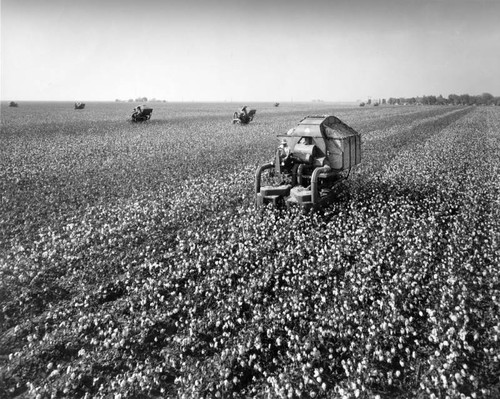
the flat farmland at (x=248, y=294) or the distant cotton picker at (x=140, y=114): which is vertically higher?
the distant cotton picker at (x=140, y=114)

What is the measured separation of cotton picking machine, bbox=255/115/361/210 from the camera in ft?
33.2

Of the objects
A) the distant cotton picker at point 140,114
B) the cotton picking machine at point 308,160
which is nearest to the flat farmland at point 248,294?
the cotton picking machine at point 308,160

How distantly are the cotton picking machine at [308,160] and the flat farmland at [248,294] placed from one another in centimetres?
56

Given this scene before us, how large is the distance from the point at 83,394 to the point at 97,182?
1147 cm

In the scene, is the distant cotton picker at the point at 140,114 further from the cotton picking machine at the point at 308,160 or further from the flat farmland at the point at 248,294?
the cotton picking machine at the point at 308,160

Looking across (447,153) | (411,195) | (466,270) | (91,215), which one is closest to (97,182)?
(91,215)

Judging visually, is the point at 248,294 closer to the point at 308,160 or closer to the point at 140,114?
the point at 308,160

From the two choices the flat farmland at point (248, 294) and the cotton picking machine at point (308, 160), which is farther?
the cotton picking machine at point (308, 160)

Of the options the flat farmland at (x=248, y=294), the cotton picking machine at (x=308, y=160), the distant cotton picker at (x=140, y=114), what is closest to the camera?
the flat farmland at (x=248, y=294)

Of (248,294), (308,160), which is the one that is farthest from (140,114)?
(248,294)

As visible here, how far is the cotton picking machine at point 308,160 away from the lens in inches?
398

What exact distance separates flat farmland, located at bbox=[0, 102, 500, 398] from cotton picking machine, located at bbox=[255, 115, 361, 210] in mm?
559

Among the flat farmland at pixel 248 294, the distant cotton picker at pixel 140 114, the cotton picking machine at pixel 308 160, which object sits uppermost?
the distant cotton picker at pixel 140 114

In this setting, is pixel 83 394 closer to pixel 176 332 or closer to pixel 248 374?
pixel 176 332
